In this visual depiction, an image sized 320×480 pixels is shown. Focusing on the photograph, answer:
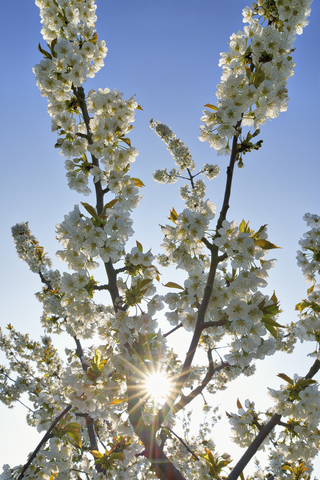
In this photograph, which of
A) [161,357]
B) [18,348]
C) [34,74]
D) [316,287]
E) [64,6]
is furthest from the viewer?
[18,348]

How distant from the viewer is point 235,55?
2295mm

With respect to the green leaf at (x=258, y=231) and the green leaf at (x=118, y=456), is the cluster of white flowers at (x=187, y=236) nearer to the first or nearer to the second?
the green leaf at (x=258, y=231)

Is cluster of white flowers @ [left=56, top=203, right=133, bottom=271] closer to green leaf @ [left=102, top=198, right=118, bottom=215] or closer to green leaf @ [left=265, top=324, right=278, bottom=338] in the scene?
green leaf @ [left=102, top=198, right=118, bottom=215]

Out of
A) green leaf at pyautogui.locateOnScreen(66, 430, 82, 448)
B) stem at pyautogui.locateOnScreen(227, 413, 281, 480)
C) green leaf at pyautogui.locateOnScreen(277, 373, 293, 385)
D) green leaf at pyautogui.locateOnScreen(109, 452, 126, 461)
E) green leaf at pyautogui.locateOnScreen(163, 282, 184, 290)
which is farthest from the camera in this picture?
green leaf at pyautogui.locateOnScreen(109, 452, 126, 461)

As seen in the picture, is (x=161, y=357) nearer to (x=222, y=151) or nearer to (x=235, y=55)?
(x=222, y=151)

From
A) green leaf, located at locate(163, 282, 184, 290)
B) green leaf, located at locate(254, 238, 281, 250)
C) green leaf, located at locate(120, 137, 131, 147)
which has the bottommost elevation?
green leaf, located at locate(163, 282, 184, 290)

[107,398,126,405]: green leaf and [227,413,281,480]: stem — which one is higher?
[227,413,281,480]: stem

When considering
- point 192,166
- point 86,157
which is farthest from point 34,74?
point 192,166

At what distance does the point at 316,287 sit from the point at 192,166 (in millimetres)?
5527

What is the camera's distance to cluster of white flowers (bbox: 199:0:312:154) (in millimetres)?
2062

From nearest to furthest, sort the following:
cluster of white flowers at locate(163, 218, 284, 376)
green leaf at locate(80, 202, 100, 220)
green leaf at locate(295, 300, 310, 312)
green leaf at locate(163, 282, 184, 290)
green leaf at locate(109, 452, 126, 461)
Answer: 1. cluster of white flowers at locate(163, 218, 284, 376)
2. green leaf at locate(80, 202, 100, 220)
3. green leaf at locate(163, 282, 184, 290)
4. green leaf at locate(109, 452, 126, 461)
5. green leaf at locate(295, 300, 310, 312)

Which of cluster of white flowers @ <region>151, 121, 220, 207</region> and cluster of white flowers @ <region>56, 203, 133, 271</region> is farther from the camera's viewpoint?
cluster of white flowers @ <region>151, 121, 220, 207</region>

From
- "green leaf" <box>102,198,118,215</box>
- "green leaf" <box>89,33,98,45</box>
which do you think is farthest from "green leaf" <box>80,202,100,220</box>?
"green leaf" <box>89,33,98,45</box>

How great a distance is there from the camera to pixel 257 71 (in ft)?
6.91
